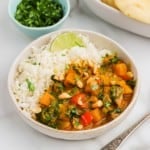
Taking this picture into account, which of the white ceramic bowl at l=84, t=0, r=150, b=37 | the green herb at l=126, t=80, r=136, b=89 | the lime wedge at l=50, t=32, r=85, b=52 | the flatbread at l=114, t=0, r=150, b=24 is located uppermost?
the flatbread at l=114, t=0, r=150, b=24

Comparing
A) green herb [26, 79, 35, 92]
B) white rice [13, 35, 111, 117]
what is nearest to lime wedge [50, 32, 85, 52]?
white rice [13, 35, 111, 117]

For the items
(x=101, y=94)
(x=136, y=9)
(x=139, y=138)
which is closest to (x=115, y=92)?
(x=101, y=94)

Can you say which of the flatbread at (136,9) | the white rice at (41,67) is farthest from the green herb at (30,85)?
the flatbread at (136,9)

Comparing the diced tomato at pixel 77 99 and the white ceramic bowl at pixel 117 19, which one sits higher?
the white ceramic bowl at pixel 117 19

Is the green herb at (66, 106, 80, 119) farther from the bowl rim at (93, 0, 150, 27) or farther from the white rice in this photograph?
the bowl rim at (93, 0, 150, 27)

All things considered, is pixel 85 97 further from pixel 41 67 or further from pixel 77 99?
pixel 41 67

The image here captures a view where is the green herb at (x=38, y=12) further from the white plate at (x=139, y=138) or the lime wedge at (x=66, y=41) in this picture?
the white plate at (x=139, y=138)

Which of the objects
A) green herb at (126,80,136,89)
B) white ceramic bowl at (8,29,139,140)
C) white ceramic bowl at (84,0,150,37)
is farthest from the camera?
white ceramic bowl at (84,0,150,37)

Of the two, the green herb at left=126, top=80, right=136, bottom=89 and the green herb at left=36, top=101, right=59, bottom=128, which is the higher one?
the green herb at left=126, top=80, right=136, bottom=89

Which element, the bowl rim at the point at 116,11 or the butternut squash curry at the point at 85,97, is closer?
the butternut squash curry at the point at 85,97
